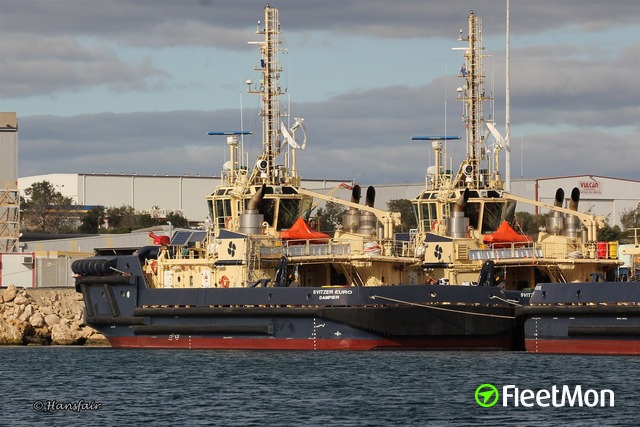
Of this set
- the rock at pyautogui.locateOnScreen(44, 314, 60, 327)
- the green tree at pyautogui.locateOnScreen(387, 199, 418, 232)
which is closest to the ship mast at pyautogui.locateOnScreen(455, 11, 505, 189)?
the rock at pyautogui.locateOnScreen(44, 314, 60, 327)

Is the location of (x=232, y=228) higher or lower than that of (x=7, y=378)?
higher

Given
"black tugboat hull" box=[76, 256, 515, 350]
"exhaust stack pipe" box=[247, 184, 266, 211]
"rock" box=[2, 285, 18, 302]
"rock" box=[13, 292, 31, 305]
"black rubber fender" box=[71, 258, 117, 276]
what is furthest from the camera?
"rock" box=[2, 285, 18, 302]

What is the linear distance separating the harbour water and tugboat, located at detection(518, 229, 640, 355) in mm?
727

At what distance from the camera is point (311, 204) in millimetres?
53500

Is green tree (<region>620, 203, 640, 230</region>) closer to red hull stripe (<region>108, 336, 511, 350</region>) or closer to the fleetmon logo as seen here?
red hull stripe (<region>108, 336, 511, 350</region>)

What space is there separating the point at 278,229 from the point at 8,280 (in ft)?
76.5

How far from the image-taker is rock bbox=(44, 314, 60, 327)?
61188 millimetres

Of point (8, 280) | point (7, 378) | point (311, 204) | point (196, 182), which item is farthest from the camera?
point (196, 182)

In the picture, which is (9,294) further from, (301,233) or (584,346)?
(584,346)

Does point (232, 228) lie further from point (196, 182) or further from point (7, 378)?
point (196, 182)

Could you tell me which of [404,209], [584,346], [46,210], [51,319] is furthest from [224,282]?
[46,210]

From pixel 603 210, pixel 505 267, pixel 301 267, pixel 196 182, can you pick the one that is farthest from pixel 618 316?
pixel 196 182

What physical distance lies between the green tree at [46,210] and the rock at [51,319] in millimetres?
48795

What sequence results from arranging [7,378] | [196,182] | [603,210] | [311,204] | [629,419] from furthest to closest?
[196,182] < [603,210] < [311,204] < [7,378] < [629,419]
